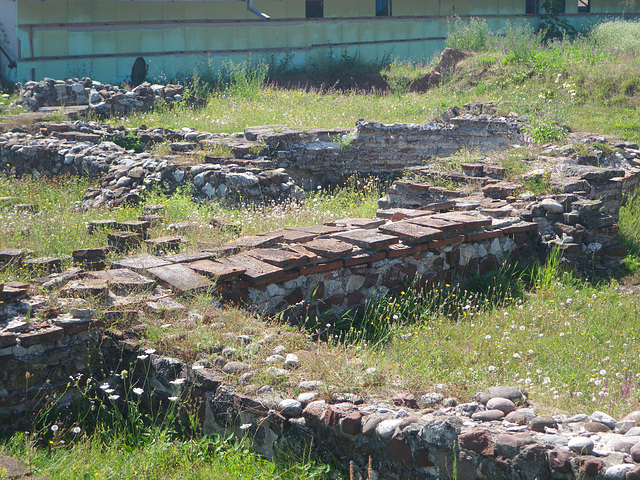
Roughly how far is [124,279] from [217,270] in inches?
25.5

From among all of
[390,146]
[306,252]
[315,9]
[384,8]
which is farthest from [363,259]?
[384,8]

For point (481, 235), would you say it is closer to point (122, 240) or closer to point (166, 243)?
point (166, 243)

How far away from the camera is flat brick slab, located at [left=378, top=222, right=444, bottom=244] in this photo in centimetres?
544

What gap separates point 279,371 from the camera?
3.41m

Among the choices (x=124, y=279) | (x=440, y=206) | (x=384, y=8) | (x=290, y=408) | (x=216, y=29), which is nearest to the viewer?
(x=290, y=408)

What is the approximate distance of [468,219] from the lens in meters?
5.97

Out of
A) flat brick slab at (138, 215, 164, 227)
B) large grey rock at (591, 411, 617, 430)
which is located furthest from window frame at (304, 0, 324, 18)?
large grey rock at (591, 411, 617, 430)

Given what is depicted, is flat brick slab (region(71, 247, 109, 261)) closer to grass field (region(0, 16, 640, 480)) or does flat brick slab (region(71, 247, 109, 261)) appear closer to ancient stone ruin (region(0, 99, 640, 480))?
ancient stone ruin (region(0, 99, 640, 480))

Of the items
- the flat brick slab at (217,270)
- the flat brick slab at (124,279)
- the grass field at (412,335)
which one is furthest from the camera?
the flat brick slab at (217,270)

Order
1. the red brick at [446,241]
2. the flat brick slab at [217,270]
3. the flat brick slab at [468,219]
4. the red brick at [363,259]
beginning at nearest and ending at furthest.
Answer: the flat brick slab at [217,270], the red brick at [363,259], the red brick at [446,241], the flat brick slab at [468,219]

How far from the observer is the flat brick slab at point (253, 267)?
4.61m

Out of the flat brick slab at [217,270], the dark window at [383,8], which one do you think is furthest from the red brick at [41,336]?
the dark window at [383,8]

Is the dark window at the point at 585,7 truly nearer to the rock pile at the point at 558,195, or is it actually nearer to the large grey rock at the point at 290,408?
the rock pile at the point at 558,195

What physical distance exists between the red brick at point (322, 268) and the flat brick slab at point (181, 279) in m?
0.82
